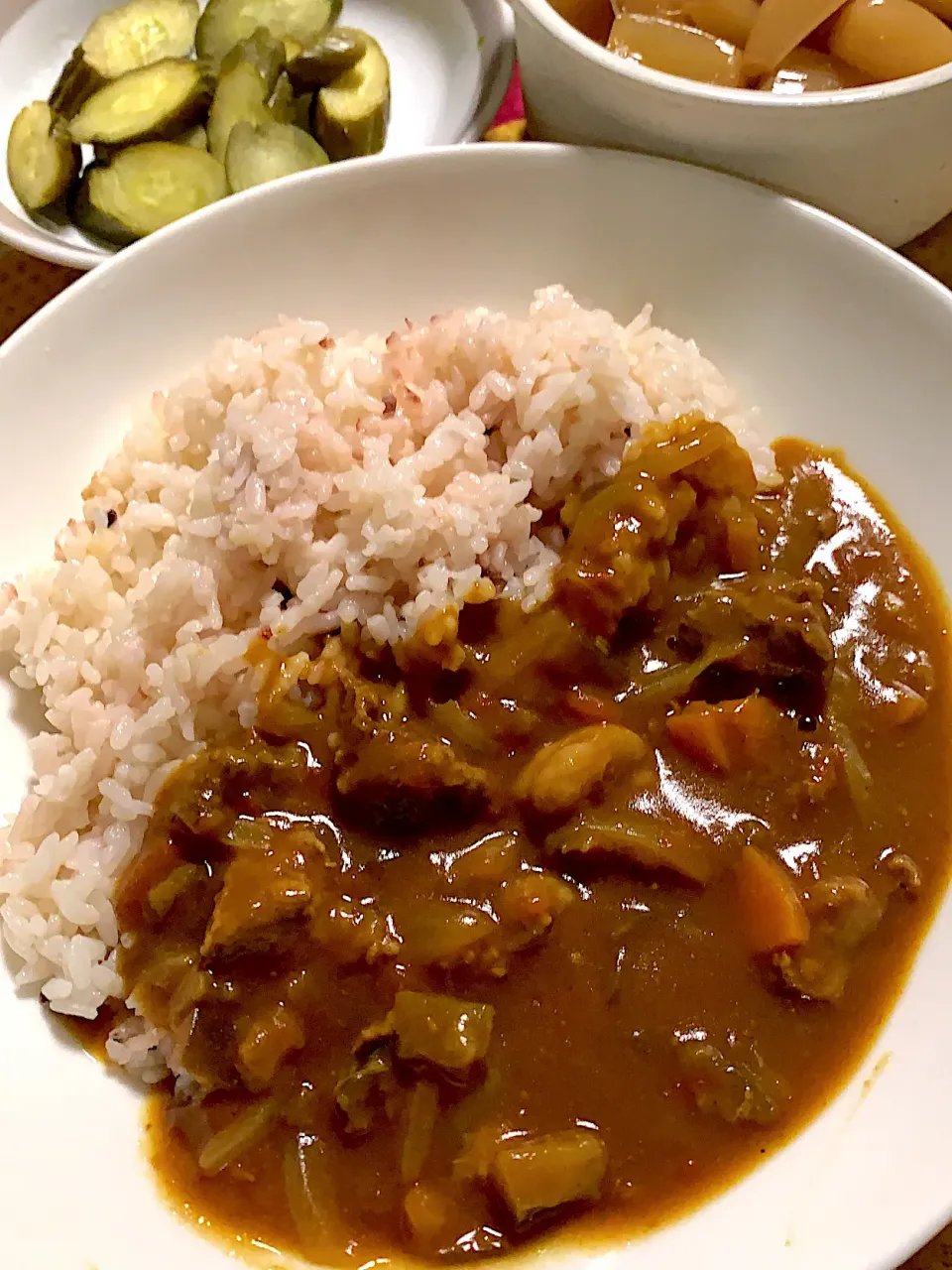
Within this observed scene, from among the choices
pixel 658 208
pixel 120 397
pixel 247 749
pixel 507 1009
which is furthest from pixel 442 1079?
pixel 658 208

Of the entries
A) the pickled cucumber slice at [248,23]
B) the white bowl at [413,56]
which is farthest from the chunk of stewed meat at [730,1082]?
the pickled cucumber slice at [248,23]

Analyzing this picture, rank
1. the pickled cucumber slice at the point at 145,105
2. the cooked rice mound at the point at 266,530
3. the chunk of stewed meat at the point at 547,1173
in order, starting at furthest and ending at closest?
the pickled cucumber slice at the point at 145,105, the cooked rice mound at the point at 266,530, the chunk of stewed meat at the point at 547,1173

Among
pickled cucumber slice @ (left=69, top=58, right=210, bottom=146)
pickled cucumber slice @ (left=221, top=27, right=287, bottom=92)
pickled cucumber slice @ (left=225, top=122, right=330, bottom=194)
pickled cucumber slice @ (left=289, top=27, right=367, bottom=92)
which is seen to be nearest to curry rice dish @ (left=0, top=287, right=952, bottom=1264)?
pickled cucumber slice @ (left=225, top=122, right=330, bottom=194)

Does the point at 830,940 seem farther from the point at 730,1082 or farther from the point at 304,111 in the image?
the point at 304,111

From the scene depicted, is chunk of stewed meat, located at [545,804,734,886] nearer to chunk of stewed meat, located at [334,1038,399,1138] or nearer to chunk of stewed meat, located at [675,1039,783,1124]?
chunk of stewed meat, located at [675,1039,783,1124]

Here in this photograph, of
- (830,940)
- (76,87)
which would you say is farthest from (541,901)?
(76,87)

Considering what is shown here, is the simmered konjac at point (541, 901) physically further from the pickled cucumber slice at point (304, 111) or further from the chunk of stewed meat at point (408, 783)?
the pickled cucumber slice at point (304, 111)
